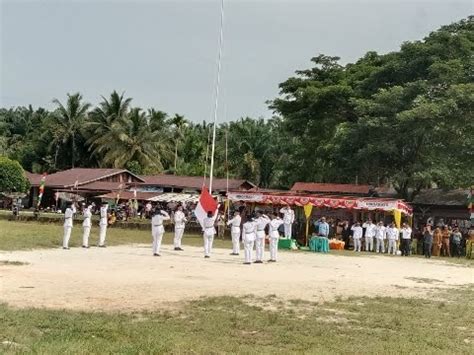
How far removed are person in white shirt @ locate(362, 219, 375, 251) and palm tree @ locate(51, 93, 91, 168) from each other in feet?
125

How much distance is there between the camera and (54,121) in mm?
61062

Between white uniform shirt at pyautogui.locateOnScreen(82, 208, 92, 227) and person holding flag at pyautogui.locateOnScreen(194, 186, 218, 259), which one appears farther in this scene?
white uniform shirt at pyautogui.locateOnScreen(82, 208, 92, 227)

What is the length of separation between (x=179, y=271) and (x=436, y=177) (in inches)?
779

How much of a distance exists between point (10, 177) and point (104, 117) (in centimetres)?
1410

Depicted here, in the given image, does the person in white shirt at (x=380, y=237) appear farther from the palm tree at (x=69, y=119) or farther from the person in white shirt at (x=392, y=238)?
the palm tree at (x=69, y=119)

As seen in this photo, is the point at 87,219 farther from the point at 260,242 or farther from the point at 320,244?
the point at 320,244

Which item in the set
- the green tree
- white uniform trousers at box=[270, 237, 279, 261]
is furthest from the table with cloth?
the green tree

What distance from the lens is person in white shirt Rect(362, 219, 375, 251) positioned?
94.5 feet

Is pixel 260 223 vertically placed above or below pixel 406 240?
above

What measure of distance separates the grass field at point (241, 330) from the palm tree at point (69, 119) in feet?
170

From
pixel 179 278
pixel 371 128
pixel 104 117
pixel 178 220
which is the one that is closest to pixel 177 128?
pixel 104 117

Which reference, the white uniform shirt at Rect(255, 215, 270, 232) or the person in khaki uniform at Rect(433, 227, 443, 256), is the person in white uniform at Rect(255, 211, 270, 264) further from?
the person in khaki uniform at Rect(433, 227, 443, 256)

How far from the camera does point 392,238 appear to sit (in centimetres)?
2842

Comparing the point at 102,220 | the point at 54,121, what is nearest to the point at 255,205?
the point at 102,220
